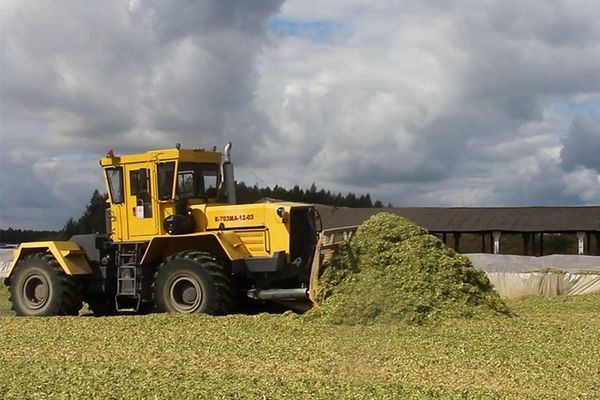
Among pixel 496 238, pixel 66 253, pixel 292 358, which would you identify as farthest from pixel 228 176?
pixel 496 238

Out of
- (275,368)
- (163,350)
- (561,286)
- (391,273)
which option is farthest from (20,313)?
(561,286)

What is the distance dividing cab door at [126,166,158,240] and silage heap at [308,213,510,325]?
3431 mm

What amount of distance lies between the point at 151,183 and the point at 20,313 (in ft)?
12.2

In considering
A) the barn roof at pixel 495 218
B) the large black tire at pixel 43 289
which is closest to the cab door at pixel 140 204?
the large black tire at pixel 43 289

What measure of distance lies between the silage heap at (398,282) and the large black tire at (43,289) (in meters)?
4.99

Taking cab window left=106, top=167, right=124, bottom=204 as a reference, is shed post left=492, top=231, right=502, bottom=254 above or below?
below

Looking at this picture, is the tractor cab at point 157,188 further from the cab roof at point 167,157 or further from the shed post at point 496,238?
the shed post at point 496,238

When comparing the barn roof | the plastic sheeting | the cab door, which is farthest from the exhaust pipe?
the barn roof

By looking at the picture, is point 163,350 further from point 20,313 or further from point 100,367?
point 20,313

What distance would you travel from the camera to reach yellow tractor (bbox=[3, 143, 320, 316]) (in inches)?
541

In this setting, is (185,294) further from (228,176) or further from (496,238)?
(496,238)

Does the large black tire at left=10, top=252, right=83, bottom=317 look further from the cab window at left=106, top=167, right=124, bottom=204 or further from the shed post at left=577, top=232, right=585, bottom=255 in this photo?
the shed post at left=577, top=232, right=585, bottom=255

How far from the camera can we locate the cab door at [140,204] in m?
14.7

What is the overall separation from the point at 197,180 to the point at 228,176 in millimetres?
633
